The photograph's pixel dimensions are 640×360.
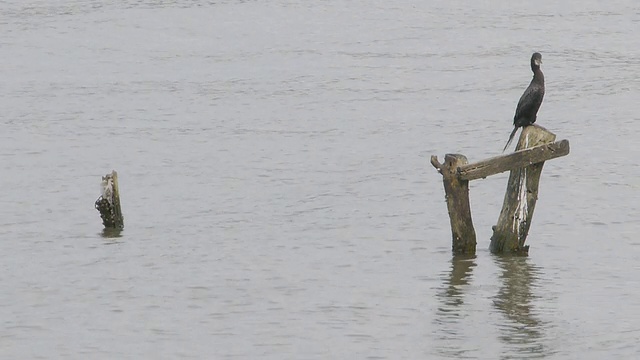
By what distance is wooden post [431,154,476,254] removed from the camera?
14.1 m

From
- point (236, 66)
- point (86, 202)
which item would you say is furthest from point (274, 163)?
point (236, 66)

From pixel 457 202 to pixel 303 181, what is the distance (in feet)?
30.6

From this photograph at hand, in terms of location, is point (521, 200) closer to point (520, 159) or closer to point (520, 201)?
point (520, 201)

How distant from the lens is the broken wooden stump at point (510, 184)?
13781mm

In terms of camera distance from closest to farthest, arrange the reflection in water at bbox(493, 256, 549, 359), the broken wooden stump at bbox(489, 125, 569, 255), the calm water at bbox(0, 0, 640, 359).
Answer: the reflection in water at bbox(493, 256, 549, 359), the calm water at bbox(0, 0, 640, 359), the broken wooden stump at bbox(489, 125, 569, 255)

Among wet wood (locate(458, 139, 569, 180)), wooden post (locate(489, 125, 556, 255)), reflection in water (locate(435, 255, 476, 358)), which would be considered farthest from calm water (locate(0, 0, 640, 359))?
wet wood (locate(458, 139, 569, 180))

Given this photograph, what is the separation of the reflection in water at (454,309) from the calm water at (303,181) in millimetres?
34

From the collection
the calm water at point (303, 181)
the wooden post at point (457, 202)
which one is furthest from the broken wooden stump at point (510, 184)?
the calm water at point (303, 181)

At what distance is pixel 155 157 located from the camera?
26562mm

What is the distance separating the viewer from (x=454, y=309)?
1288cm

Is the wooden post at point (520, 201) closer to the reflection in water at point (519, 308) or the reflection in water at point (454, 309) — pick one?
the reflection in water at point (519, 308)

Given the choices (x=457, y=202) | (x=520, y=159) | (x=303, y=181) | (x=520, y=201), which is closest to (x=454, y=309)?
(x=457, y=202)

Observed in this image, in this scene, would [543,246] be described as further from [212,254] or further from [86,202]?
[86,202]

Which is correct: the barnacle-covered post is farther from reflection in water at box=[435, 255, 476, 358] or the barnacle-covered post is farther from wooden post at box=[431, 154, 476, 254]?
reflection in water at box=[435, 255, 476, 358]
